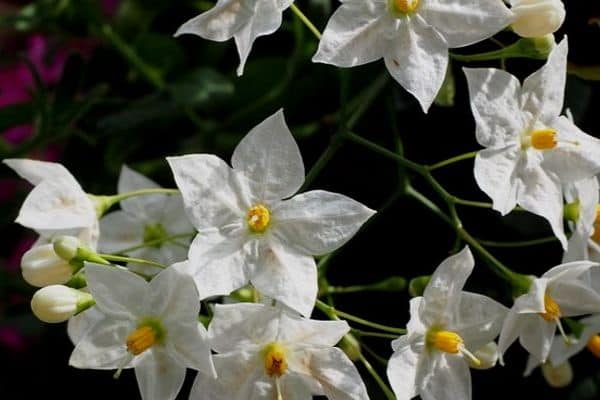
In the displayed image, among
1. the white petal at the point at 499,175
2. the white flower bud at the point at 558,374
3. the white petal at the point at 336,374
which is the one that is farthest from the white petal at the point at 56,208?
the white flower bud at the point at 558,374

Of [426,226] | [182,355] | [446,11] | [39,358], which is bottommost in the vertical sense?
[39,358]

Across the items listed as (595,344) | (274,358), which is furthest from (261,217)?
(595,344)

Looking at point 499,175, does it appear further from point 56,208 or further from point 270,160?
point 56,208

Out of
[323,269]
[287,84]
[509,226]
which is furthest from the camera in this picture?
[287,84]

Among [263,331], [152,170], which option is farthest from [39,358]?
[263,331]

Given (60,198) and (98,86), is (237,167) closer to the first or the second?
(60,198)

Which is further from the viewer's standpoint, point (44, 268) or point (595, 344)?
point (595, 344)
